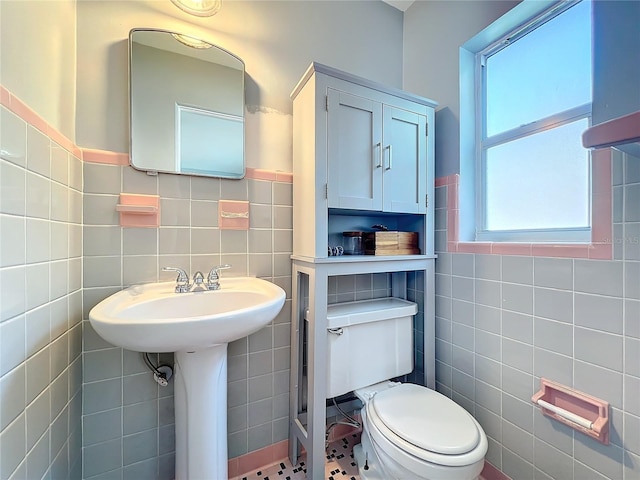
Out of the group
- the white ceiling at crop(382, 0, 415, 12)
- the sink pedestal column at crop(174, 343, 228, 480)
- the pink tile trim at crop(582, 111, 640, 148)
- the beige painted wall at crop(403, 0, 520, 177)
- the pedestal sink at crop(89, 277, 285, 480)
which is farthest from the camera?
the white ceiling at crop(382, 0, 415, 12)

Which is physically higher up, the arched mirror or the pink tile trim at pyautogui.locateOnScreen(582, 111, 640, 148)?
the arched mirror

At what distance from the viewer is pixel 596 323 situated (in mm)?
897

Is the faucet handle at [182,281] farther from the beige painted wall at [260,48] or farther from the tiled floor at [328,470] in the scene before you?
the tiled floor at [328,470]

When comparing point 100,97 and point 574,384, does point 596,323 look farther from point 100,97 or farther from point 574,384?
point 100,97

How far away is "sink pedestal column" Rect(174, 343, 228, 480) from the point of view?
0.97m

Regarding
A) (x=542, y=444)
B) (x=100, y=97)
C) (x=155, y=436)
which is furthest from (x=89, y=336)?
(x=542, y=444)

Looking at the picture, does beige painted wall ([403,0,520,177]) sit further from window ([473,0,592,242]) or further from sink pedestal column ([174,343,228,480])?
sink pedestal column ([174,343,228,480])

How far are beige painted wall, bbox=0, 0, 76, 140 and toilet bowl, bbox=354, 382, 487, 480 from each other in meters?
1.51

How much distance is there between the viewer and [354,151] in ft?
3.96

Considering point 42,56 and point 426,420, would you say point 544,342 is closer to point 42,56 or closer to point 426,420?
point 426,420

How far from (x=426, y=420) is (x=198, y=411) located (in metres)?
0.84

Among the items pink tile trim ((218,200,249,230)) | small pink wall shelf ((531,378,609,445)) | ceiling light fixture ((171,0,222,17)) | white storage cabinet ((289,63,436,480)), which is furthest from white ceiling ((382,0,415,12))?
small pink wall shelf ((531,378,609,445))

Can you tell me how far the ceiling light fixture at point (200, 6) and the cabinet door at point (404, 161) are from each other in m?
0.86

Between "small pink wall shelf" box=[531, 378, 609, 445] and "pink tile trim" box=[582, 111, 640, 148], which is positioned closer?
"pink tile trim" box=[582, 111, 640, 148]
